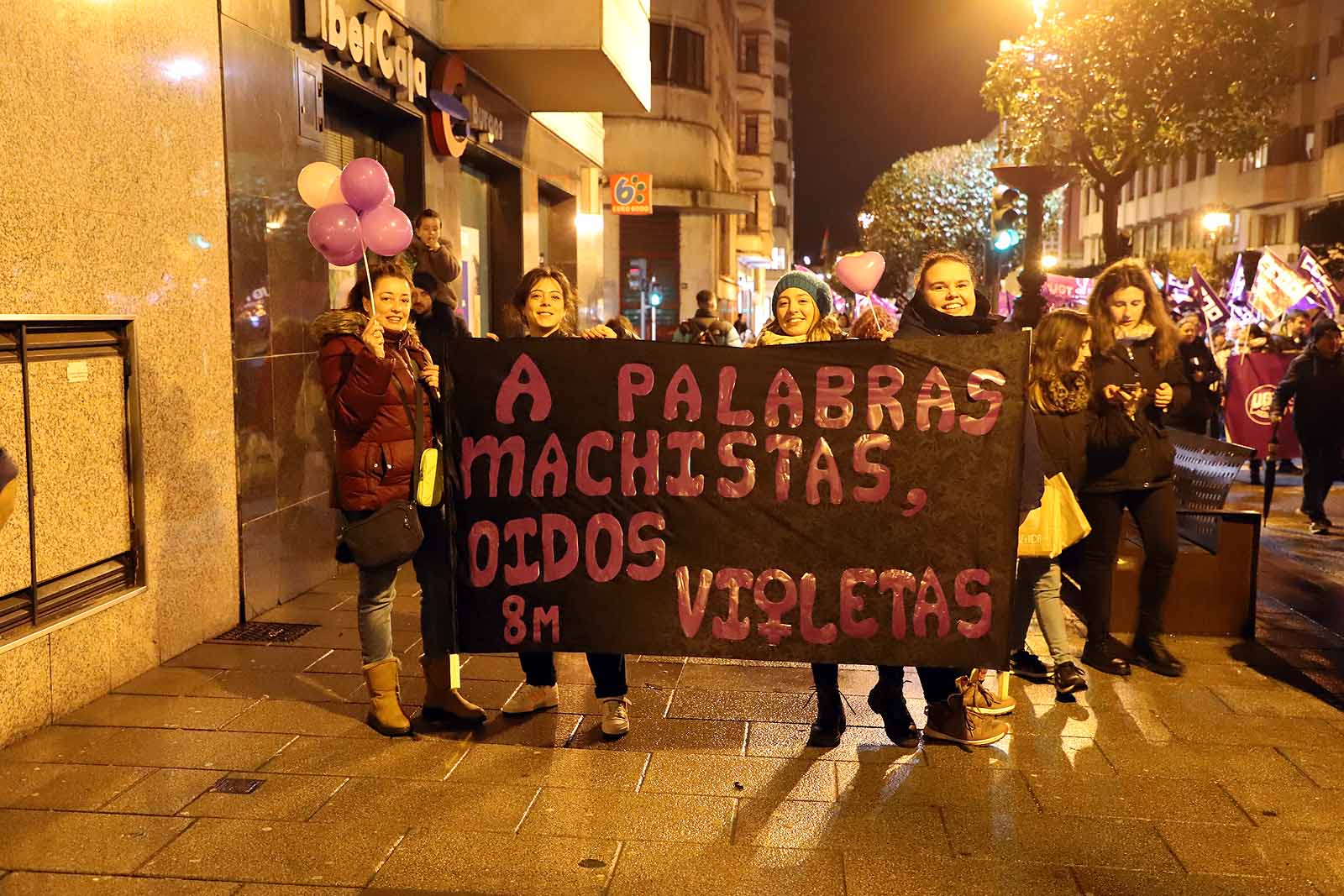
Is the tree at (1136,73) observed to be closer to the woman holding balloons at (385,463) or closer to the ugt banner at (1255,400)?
the ugt banner at (1255,400)

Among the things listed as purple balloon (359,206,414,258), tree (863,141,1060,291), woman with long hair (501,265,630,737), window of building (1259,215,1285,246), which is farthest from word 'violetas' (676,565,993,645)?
tree (863,141,1060,291)

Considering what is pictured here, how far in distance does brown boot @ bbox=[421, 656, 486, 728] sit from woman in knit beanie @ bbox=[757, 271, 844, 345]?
6.00ft

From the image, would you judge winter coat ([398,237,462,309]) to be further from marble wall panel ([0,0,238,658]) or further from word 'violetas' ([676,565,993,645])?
word 'violetas' ([676,565,993,645])

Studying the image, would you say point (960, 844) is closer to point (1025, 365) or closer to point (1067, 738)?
point (1067, 738)

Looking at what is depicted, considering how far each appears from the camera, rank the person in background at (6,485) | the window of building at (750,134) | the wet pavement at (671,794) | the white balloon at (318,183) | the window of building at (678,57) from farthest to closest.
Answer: the window of building at (750,134)
the window of building at (678,57)
the white balloon at (318,183)
the wet pavement at (671,794)
the person in background at (6,485)

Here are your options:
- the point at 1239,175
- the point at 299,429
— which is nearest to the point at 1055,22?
the point at 299,429

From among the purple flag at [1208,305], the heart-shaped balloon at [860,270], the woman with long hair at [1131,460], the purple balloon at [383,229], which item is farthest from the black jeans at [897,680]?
the purple flag at [1208,305]

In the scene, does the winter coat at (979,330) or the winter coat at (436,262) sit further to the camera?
the winter coat at (436,262)

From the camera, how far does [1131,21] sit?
80.0ft

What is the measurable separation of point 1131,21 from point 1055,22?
1442 mm

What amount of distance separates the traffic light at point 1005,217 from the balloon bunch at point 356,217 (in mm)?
10769

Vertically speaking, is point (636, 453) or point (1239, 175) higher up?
point (1239, 175)

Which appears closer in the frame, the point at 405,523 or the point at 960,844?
the point at 960,844

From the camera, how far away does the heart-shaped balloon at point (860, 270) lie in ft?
18.2
